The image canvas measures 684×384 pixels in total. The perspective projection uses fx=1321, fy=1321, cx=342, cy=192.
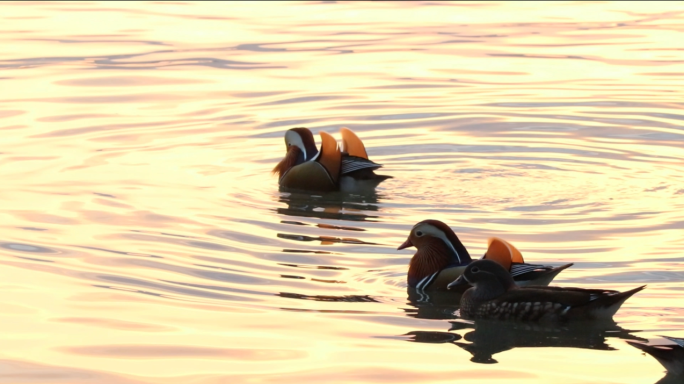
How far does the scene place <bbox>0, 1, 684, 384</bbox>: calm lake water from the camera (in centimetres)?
861

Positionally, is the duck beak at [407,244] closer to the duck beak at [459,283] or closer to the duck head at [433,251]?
the duck head at [433,251]

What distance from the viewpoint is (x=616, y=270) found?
33.9 ft

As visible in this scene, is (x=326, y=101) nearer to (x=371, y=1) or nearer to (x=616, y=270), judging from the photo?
(x=616, y=270)

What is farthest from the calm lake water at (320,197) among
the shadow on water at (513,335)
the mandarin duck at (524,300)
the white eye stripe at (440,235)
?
the white eye stripe at (440,235)

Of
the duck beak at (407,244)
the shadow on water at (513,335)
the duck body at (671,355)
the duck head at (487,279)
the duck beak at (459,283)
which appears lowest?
the shadow on water at (513,335)

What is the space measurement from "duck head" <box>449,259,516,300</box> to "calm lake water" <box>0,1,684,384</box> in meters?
0.29

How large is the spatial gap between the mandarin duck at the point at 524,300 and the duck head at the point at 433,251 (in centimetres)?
52

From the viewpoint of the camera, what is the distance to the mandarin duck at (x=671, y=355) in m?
7.67

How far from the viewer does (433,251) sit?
33.9 feet

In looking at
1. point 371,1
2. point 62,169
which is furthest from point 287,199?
point 371,1

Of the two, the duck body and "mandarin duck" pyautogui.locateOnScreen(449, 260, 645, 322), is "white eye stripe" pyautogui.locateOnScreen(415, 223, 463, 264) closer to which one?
"mandarin duck" pyautogui.locateOnScreen(449, 260, 645, 322)

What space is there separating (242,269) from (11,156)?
5845mm

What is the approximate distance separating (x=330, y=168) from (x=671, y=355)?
6.86m

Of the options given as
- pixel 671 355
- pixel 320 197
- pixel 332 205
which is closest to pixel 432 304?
pixel 671 355
